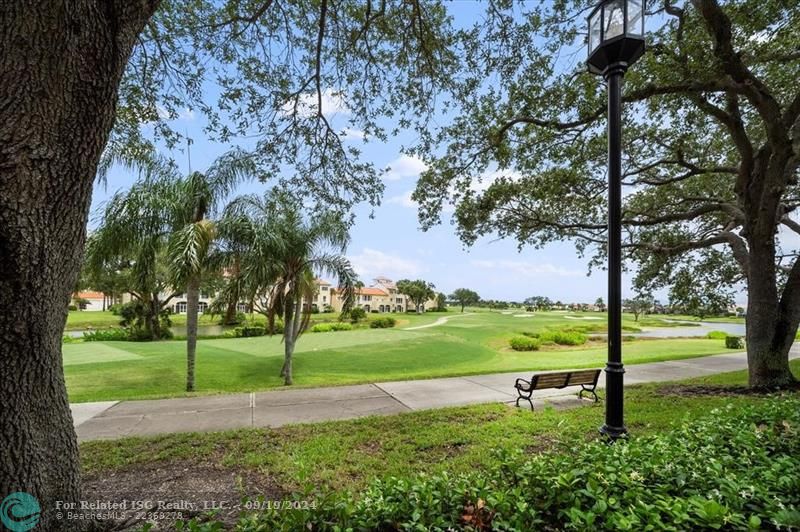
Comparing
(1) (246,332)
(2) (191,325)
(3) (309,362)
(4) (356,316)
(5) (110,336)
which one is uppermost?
(2) (191,325)

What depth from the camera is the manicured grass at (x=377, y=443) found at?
4141mm

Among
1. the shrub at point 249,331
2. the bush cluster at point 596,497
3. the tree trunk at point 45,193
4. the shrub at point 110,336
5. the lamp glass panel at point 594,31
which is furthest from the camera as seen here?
the shrub at point 249,331

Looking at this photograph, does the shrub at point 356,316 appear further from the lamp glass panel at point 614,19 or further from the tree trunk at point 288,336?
the lamp glass panel at point 614,19

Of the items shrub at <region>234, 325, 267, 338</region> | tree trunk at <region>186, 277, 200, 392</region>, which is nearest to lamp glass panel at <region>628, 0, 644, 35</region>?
tree trunk at <region>186, 277, 200, 392</region>

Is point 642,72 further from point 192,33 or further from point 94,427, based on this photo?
point 94,427

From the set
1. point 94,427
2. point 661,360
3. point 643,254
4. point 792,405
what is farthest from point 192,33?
point 661,360

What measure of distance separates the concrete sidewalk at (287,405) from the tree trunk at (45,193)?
12.8ft

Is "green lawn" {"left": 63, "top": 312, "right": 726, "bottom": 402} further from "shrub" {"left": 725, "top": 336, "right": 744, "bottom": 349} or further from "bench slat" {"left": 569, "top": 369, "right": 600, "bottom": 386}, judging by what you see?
"bench slat" {"left": 569, "top": 369, "right": 600, "bottom": 386}

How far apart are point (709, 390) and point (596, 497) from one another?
8.58 metres

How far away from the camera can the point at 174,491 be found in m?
3.53

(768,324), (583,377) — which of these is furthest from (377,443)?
(768,324)

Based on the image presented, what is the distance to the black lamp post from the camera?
328 cm

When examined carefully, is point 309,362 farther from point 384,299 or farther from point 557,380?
point 384,299

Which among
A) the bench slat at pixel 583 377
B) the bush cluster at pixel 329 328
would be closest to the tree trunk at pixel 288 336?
the bench slat at pixel 583 377
